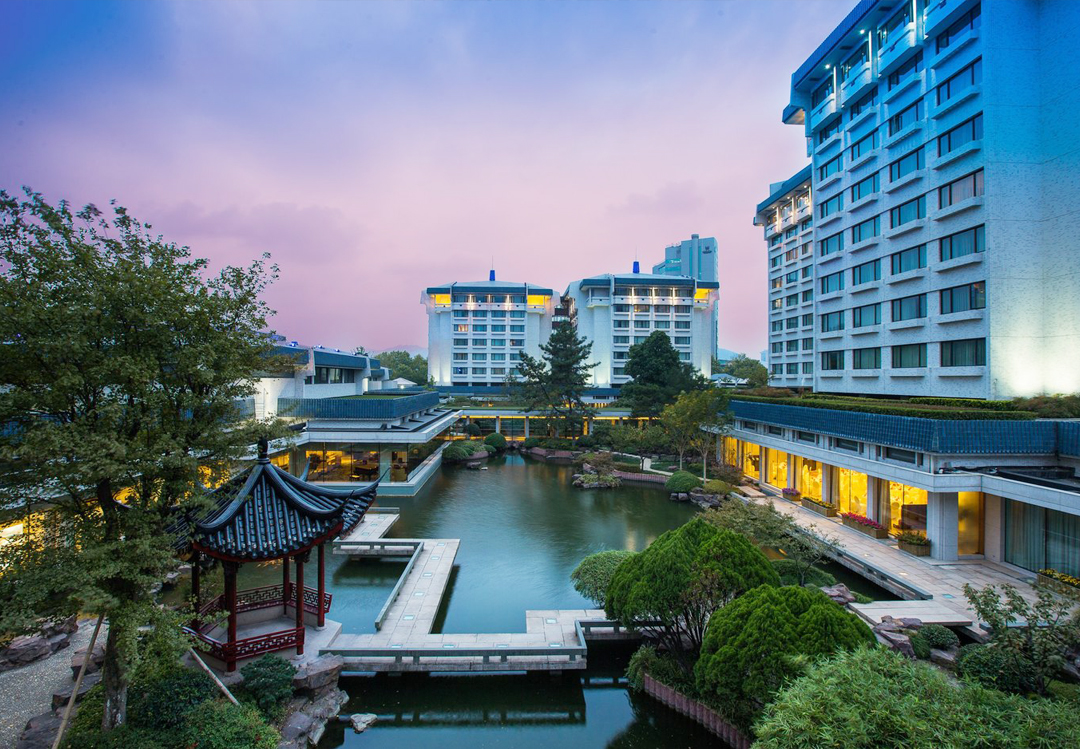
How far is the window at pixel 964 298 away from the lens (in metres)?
18.9

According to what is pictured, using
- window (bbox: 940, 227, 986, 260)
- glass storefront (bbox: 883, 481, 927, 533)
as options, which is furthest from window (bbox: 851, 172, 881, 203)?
glass storefront (bbox: 883, 481, 927, 533)

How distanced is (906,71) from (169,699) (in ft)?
105

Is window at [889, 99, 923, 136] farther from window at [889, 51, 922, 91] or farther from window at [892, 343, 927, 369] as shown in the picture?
window at [892, 343, 927, 369]

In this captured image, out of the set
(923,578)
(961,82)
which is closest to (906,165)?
(961,82)

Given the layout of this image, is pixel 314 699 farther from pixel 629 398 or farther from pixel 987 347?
pixel 629 398

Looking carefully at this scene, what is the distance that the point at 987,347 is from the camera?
733 inches

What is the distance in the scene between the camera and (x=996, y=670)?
903cm

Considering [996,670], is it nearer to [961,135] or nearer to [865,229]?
[961,135]

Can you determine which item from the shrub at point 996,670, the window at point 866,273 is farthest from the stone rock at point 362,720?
the window at point 866,273

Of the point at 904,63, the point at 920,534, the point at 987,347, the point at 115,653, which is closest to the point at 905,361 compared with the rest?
the point at 987,347

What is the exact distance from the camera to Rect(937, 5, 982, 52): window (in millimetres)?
19156

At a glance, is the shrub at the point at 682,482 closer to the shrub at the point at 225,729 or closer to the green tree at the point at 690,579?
the green tree at the point at 690,579

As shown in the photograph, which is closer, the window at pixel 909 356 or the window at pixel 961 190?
the window at pixel 961 190

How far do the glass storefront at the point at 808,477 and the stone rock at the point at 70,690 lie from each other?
2360 cm
